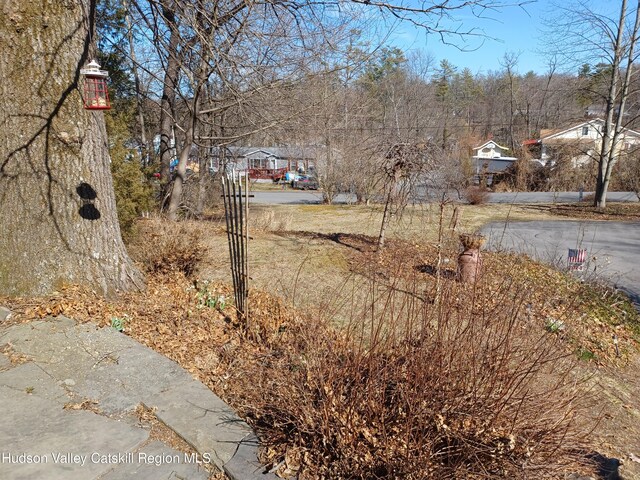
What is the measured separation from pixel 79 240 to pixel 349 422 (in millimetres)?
2892

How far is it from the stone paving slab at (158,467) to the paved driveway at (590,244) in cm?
508

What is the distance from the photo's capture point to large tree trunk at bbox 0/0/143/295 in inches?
138

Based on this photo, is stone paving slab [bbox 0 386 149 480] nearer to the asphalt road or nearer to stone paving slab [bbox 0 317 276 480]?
stone paving slab [bbox 0 317 276 480]

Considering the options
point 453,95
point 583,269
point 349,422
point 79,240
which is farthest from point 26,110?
point 453,95

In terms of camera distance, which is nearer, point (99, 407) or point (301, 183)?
point (99, 407)

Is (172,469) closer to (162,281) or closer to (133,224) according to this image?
(162,281)

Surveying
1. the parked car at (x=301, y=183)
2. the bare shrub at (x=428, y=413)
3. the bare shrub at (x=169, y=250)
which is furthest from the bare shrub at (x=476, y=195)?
the parked car at (x=301, y=183)

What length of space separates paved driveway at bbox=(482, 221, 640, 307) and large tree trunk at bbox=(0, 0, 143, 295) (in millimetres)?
5178

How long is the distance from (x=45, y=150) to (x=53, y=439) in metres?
2.43

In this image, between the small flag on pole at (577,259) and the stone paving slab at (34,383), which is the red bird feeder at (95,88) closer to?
the stone paving slab at (34,383)

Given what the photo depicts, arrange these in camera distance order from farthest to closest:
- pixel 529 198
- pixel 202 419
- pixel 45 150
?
pixel 529 198 → pixel 45 150 → pixel 202 419

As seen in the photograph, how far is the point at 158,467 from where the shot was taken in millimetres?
2182

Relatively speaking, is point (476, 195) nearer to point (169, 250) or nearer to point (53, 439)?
point (169, 250)

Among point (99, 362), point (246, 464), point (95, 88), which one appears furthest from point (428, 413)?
point (95, 88)
